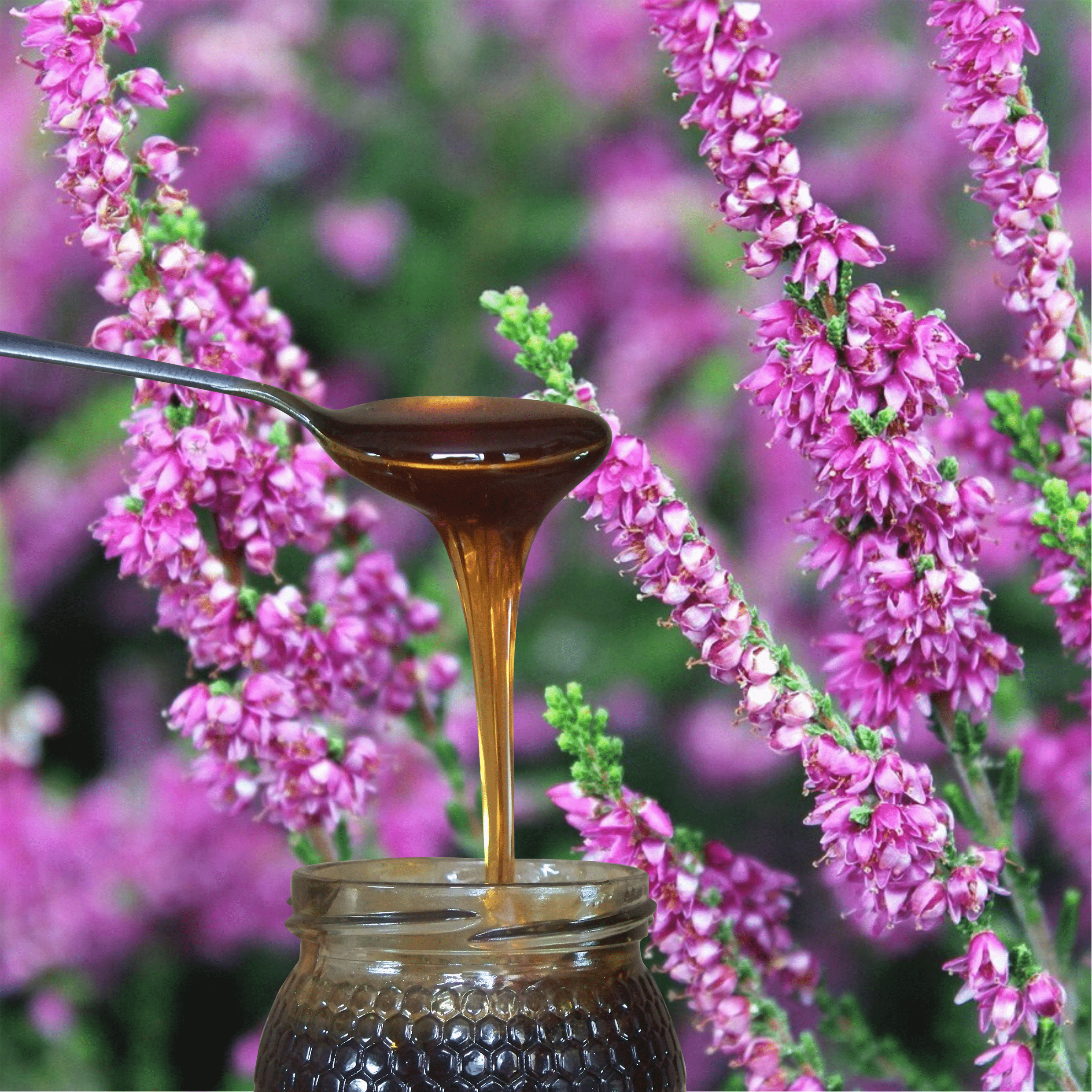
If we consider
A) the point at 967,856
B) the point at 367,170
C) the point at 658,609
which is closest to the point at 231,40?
the point at 367,170

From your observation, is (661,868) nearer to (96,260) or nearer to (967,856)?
(967,856)

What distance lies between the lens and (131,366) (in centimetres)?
35

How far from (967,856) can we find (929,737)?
433 mm

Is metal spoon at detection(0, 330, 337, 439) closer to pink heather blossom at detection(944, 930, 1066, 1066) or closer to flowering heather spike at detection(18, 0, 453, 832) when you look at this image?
flowering heather spike at detection(18, 0, 453, 832)

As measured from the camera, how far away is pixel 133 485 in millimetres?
382

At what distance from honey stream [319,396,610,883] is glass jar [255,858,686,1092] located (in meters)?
0.04

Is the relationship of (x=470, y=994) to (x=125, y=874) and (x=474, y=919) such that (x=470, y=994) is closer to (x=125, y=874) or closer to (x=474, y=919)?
(x=474, y=919)

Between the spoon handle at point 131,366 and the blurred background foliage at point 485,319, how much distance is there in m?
0.47

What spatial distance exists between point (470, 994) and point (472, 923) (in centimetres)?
1

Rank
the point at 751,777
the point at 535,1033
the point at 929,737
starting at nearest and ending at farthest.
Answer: the point at 535,1033 < the point at 929,737 < the point at 751,777

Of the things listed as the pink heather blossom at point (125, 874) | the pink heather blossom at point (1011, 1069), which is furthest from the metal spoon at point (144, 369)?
the pink heather blossom at point (125, 874)

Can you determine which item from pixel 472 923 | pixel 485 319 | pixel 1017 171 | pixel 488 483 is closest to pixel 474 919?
pixel 472 923

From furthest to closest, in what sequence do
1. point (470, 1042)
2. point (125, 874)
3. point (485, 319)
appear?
point (485, 319) → point (125, 874) → point (470, 1042)

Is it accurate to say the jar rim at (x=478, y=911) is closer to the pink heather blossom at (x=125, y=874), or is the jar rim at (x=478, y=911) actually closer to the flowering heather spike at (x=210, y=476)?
the flowering heather spike at (x=210, y=476)
